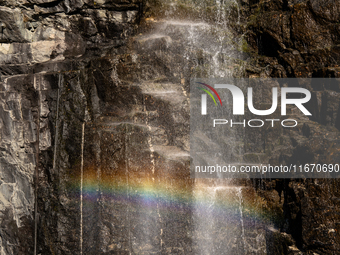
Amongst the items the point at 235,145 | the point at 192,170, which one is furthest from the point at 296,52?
the point at 192,170

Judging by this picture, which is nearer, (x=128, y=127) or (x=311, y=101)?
(x=128, y=127)

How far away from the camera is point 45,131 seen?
6.97m

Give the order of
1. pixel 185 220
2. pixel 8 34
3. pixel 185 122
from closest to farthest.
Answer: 1. pixel 185 220
2. pixel 185 122
3. pixel 8 34

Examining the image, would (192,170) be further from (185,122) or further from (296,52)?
(296,52)

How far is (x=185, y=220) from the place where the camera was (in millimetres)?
6332

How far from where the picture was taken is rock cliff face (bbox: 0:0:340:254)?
6.33 m

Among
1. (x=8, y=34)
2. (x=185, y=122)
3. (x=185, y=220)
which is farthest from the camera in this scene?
(x=8, y=34)

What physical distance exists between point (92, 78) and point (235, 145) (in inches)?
135

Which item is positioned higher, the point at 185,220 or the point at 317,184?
the point at 317,184

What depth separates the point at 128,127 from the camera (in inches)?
255

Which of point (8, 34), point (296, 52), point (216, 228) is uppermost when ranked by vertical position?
point (8, 34)

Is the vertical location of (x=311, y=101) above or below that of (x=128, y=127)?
above

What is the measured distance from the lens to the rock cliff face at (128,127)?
6.33m

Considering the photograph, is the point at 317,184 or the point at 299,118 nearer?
the point at 317,184
